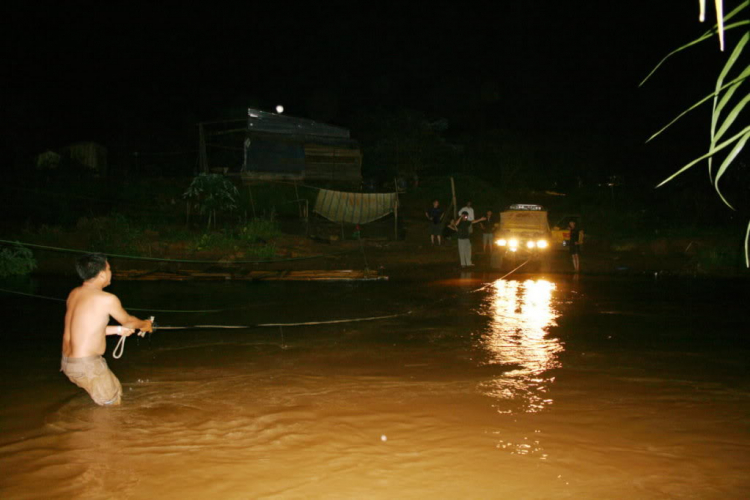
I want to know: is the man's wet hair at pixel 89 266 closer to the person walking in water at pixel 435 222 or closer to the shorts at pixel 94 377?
the shorts at pixel 94 377

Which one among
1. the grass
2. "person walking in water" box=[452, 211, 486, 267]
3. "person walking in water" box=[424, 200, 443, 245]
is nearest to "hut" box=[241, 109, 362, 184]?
the grass

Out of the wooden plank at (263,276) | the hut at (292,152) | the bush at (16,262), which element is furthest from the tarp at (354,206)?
the bush at (16,262)

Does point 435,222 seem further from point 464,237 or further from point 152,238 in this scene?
point 152,238

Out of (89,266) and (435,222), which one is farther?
(435,222)

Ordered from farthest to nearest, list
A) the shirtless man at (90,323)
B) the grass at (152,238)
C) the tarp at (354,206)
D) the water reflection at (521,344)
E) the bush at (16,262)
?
the tarp at (354,206) < the grass at (152,238) < the bush at (16,262) < the water reflection at (521,344) < the shirtless man at (90,323)

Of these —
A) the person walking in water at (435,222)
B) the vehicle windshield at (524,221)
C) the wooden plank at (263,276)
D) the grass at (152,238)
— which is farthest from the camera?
the person walking in water at (435,222)

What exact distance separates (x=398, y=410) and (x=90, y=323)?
3.29 m

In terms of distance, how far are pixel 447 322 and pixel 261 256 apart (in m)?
10.5

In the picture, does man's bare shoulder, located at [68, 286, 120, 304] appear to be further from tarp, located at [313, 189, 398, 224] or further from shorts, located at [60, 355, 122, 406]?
tarp, located at [313, 189, 398, 224]

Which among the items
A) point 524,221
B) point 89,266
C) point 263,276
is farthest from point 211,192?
point 89,266

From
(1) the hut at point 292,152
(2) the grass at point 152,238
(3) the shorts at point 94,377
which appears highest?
(1) the hut at point 292,152

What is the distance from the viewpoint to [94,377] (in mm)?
6766

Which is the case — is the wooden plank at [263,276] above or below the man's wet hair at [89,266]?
below

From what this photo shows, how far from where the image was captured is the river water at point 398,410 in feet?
17.8
